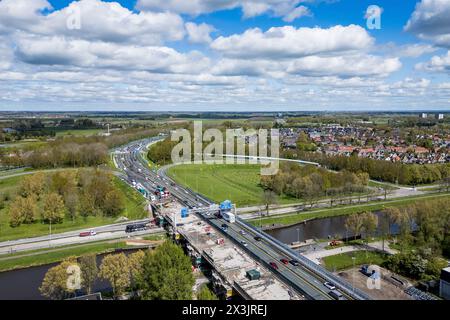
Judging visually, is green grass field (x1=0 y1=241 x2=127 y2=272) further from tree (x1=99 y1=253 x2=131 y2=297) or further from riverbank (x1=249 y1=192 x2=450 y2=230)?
riverbank (x1=249 y1=192 x2=450 y2=230)

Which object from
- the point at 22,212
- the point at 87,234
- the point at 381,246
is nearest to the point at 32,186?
the point at 22,212

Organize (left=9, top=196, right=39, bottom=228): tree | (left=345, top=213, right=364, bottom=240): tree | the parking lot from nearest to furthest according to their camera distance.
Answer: the parking lot → (left=345, top=213, right=364, bottom=240): tree → (left=9, top=196, right=39, bottom=228): tree

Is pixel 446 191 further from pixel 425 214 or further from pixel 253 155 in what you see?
pixel 253 155

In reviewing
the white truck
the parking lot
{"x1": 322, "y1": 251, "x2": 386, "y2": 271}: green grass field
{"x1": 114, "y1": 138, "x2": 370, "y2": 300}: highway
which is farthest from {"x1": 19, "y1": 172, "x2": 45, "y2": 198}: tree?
the parking lot

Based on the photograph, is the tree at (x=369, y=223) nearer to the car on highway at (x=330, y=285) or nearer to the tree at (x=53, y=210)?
the car on highway at (x=330, y=285)

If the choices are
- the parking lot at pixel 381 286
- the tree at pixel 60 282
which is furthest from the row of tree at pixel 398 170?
the tree at pixel 60 282

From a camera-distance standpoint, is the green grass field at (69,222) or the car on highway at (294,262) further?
the green grass field at (69,222)

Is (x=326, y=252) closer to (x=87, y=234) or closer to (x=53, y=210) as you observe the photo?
(x=87, y=234)
